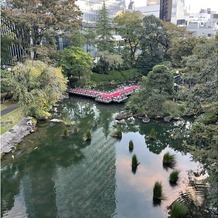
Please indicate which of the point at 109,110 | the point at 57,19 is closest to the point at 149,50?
the point at 57,19

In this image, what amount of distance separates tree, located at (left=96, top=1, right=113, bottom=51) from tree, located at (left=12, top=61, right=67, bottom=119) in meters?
16.2

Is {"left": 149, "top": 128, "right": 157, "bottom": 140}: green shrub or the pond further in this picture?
{"left": 149, "top": 128, "right": 157, "bottom": 140}: green shrub

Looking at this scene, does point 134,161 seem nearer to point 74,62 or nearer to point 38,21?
point 74,62

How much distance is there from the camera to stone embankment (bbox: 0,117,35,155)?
→ 13.7 meters

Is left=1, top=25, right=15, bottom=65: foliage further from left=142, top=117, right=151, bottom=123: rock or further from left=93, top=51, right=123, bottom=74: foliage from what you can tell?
left=142, top=117, right=151, bottom=123: rock

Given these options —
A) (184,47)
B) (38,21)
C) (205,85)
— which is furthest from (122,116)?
(38,21)

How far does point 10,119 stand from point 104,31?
69.3 ft

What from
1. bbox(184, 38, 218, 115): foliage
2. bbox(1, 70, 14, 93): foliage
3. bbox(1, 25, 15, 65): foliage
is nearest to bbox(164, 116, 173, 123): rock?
bbox(184, 38, 218, 115): foliage

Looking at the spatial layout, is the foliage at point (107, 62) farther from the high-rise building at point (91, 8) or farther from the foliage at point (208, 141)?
the foliage at point (208, 141)

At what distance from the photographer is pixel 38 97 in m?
17.4

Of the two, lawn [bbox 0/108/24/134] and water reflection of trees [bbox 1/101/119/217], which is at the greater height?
lawn [bbox 0/108/24/134]

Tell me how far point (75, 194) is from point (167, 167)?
502 cm

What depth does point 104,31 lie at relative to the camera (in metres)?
33.5

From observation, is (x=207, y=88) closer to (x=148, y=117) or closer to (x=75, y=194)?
(x=75, y=194)
